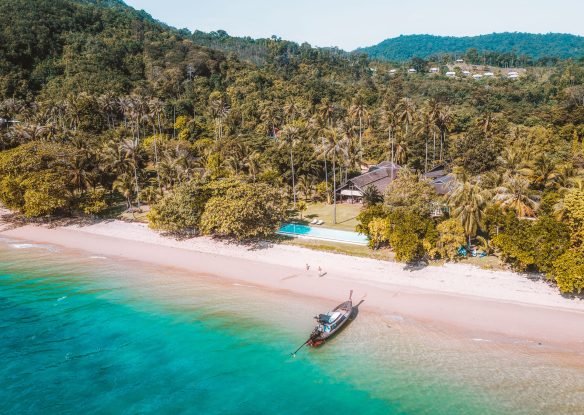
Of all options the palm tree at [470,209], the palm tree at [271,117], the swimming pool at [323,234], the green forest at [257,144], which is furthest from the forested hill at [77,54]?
the palm tree at [470,209]

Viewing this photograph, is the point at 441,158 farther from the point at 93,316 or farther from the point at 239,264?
the point at 93,316

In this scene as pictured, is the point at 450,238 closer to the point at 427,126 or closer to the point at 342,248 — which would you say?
the point at 342,248

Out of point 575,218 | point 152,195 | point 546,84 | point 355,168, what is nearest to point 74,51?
point 152,195

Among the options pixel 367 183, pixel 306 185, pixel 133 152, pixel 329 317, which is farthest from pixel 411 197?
pixel 133 152

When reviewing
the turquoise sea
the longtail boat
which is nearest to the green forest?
the turquoise sea

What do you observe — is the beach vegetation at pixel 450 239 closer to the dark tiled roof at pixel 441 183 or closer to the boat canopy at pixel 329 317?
the boat canopy at pixel 329 317
